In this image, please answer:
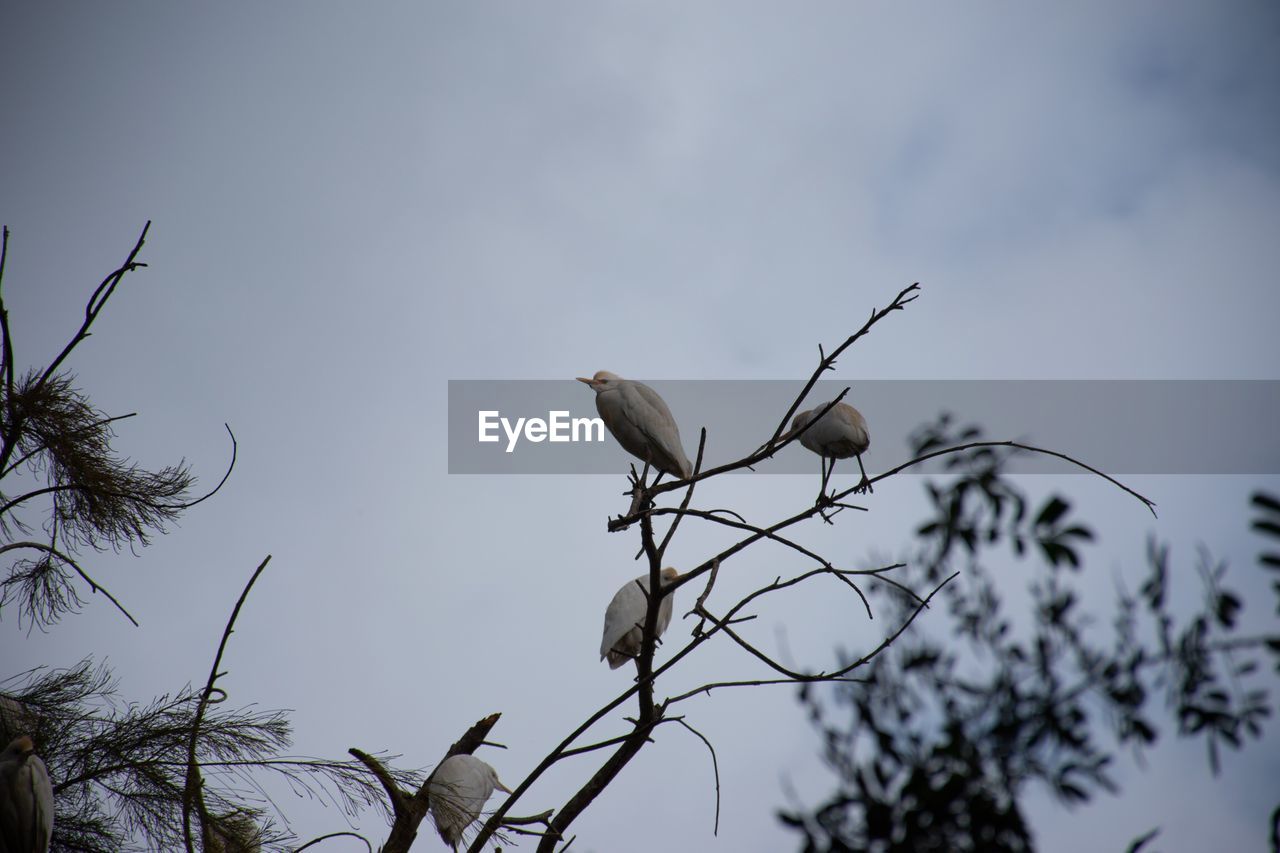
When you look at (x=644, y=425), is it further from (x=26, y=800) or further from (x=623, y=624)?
(x=26, y=800)

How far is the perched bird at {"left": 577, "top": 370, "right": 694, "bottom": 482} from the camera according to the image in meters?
4.25

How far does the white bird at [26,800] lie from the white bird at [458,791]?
1.12 m

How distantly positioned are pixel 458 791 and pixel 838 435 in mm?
2411

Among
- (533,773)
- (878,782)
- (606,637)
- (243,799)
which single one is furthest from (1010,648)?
(606,637)

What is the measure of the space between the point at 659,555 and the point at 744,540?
226mm

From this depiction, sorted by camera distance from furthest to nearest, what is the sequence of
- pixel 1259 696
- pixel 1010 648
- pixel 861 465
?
pixel 861 465
pixel 1010 648
pixel 1259 696

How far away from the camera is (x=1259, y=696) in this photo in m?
1.63

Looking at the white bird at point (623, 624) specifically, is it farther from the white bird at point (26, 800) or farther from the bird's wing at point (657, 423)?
the white bird at point (26, 800)

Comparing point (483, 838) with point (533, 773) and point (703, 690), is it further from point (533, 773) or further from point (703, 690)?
point (703, 690)

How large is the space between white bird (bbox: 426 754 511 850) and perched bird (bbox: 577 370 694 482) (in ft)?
4.99

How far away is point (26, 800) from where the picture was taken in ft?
8.73

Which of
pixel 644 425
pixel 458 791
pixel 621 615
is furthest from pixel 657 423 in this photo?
pixel 458 791

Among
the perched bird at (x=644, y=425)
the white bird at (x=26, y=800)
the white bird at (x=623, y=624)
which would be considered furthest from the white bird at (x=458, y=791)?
the perched bird at (x=644, y=425)

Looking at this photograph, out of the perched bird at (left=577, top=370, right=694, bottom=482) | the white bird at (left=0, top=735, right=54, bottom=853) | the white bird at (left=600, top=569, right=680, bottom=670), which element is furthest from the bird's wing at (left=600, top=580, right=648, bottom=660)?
the white bird at (left=0, top=735, right=54, bottom=853)
